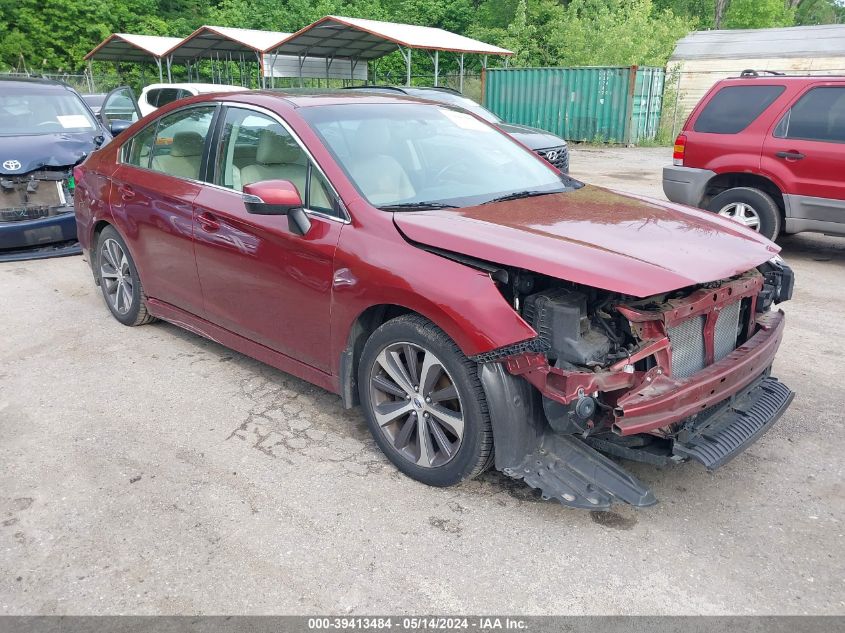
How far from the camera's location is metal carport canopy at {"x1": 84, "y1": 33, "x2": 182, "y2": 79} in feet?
82.7

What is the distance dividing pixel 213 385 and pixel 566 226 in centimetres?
247

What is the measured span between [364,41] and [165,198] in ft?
65.8

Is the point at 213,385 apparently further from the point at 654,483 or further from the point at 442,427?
the point at 654,483

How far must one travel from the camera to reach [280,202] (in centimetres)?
346

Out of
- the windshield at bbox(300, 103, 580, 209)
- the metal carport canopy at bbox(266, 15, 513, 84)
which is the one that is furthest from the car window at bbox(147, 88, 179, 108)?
the windshield at bbox(300, 103, 580, 209)

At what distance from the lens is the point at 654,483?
133 inches

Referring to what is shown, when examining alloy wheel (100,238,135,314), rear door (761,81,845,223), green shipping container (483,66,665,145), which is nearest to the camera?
alloy wheel (100,238,135,314)

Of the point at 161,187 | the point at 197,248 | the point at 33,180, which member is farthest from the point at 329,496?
the point at 33,180

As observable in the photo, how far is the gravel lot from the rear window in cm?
398

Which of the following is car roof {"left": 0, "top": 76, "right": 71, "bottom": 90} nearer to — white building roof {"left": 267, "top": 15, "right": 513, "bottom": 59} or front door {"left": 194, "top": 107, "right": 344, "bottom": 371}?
front door {"left": 194, "top": 107, "right": 344, "bottom": 371}

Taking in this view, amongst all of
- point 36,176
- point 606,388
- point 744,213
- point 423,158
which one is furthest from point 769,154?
point 36,176

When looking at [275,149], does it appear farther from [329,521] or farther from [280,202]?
[329,521]

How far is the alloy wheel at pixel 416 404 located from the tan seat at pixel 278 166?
895 mm

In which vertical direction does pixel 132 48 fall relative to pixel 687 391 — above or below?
above
